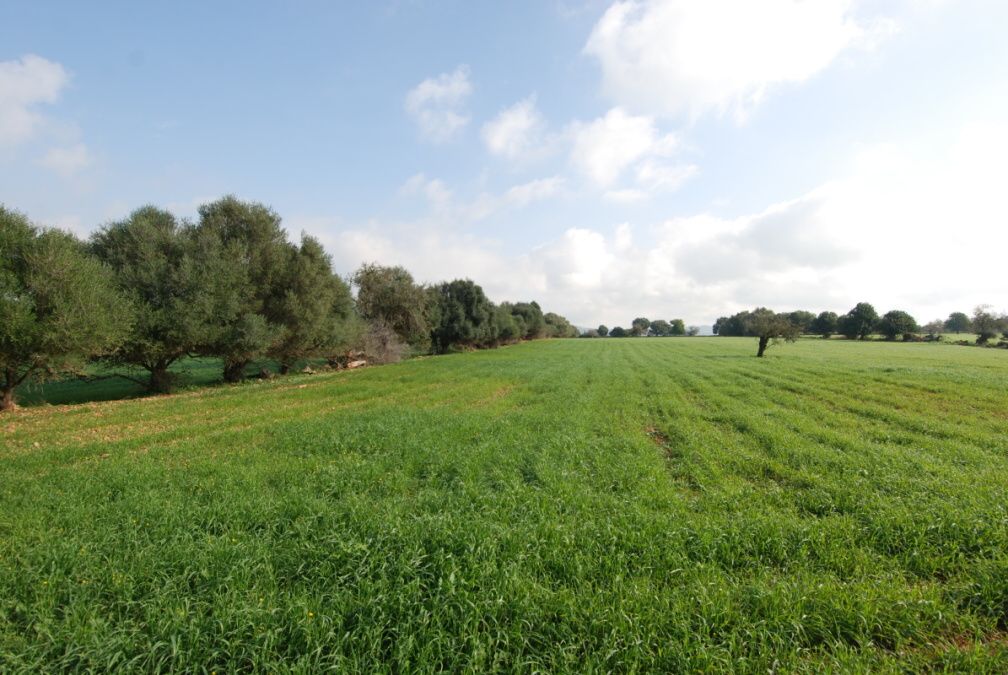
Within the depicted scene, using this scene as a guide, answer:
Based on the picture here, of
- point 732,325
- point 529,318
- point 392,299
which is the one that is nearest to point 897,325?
point 732,325

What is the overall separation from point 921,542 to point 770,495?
1.81 metres

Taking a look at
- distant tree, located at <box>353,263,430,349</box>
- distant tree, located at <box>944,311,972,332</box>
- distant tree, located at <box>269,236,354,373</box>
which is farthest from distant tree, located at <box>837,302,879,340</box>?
distant tree, located at <box>269,236,354,373</box>

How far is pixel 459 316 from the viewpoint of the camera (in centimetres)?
5716

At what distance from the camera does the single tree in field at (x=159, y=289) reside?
1938cm

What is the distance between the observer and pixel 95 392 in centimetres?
2286

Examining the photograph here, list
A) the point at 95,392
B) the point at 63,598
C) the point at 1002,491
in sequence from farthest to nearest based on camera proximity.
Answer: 1. the point at 95,392
2. the point at 1002,491
3. the point at 63,598

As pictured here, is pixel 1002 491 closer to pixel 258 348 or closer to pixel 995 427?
pixel 995 427

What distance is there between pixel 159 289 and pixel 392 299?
83.6ft

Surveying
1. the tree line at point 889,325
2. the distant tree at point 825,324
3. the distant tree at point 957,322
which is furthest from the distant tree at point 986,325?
the distant tree at point 957,322

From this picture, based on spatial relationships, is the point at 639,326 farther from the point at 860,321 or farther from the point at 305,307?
the point at 305,307

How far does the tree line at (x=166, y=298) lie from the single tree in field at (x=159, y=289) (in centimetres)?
6

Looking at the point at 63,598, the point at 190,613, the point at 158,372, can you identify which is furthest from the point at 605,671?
the point at 158,372

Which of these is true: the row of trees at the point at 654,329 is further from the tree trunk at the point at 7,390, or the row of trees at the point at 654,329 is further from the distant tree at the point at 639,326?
the tree trunk at the point at 7,390

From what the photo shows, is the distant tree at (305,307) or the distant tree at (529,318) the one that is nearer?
the distant tree at (305,307)
